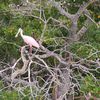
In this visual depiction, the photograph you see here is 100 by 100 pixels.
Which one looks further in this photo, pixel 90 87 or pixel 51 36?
pixel 51 36

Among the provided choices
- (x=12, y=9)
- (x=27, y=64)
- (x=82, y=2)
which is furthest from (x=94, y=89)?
(x=12, y=9)

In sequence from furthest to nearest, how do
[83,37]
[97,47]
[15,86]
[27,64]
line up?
[83,37], [97,47], [15,86], [27,64]

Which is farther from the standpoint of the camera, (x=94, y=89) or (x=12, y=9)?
(x=12, y=9)

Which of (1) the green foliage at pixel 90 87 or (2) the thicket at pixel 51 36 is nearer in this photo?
(1) the green foliage at pixel 90 87

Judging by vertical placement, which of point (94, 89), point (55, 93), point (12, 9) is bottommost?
point (55, 93)

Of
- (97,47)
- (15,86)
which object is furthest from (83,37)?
(15,86)

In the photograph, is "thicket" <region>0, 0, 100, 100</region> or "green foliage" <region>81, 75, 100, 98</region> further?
"thicket" <region>0, 0, 100, 100</region>

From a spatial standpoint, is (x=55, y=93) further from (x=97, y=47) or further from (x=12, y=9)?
(x=12, y=9)

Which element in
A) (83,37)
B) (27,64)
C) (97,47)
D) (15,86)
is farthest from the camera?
(83,37)

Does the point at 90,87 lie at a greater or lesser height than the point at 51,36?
lesser

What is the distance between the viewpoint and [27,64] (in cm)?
478

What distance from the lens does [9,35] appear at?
18.4ft

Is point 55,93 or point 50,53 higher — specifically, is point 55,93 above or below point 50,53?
below

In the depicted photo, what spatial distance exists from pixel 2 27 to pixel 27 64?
1.14 metres
